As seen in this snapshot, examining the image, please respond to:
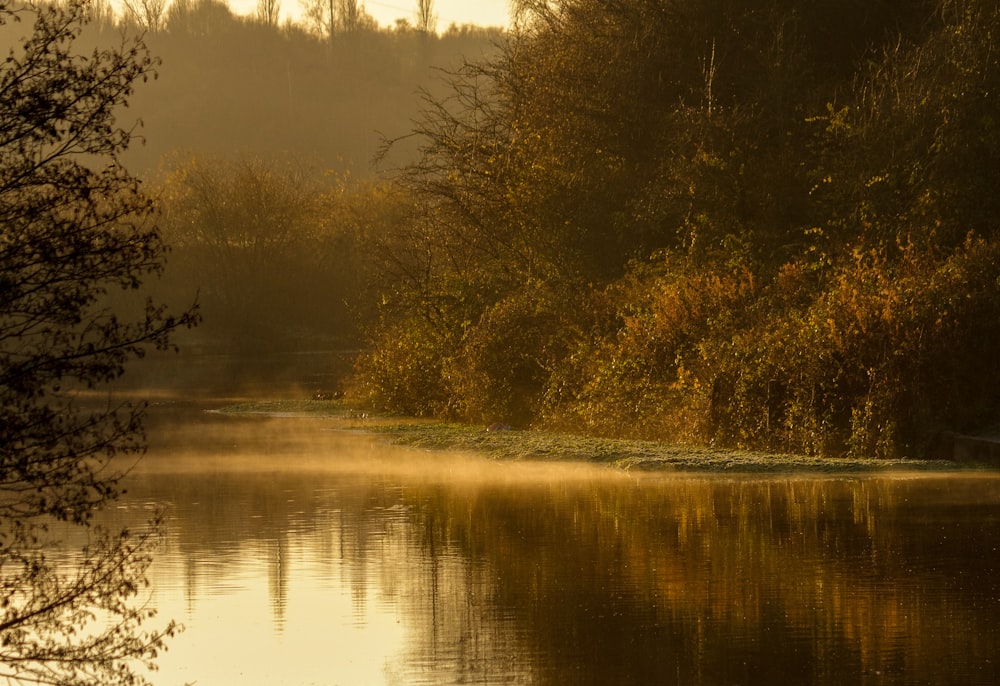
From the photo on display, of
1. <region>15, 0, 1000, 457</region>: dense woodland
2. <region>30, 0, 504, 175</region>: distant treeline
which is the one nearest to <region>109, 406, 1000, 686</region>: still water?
<region>15, 0, 1000, 457</region>: dense woodland

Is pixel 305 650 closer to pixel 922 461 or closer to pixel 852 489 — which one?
pixel 852 489

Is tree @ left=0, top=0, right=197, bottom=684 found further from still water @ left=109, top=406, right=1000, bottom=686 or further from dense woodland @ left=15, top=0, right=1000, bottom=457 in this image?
dense woodland @ left=15, top=0, right=1000, bottom=457

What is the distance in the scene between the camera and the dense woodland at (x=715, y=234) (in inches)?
999

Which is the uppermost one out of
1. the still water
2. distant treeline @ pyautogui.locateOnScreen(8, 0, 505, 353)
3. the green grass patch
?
distant treeline @ pyautogui.locateOnScreen(8, 0, 505, 353)

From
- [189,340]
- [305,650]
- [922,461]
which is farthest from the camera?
[189,340]

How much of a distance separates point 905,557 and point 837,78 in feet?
67.1

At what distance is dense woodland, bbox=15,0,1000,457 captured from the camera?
2538cm

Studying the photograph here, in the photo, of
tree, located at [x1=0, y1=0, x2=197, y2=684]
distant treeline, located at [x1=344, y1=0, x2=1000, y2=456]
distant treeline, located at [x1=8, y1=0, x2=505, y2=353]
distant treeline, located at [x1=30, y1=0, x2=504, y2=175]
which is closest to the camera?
tree, located at [x1=0, y1=0, x2=197, y2=684]

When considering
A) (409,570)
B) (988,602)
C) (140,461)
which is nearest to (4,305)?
(409,570)

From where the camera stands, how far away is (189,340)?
285 feet

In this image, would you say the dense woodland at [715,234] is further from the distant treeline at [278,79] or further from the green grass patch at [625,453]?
the distant treeline at [278,79]

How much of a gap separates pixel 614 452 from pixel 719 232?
26.3 feet

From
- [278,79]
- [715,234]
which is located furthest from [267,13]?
[715,234]

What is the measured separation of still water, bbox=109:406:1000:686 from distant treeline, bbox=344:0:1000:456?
12.1 feet
